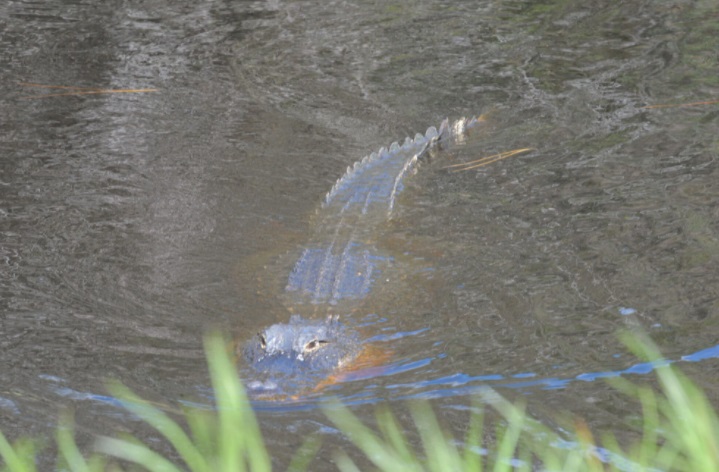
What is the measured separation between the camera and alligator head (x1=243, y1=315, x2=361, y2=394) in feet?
12.8

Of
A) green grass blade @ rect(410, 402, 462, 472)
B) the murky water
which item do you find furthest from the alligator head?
green grass blade @ rect(410, 402, 462, 472)

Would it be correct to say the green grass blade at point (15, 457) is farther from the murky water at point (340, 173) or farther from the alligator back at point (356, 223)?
the alligator back at point (356, 223)

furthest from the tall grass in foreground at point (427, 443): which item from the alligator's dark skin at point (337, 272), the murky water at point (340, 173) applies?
the alligator's dark skin at point (337, 272)

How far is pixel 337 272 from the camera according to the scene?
492cm

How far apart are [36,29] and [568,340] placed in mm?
6098

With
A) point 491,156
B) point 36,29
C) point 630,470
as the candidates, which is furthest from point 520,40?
point 630,470

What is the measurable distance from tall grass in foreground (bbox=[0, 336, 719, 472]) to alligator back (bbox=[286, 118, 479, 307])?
84cm

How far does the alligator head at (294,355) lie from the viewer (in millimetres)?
3906

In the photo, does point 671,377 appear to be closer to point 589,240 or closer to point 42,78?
point 589,240

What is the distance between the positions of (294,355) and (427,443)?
94 centimetres

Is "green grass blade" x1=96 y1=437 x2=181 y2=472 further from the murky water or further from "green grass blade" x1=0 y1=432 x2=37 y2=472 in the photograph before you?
the murky water

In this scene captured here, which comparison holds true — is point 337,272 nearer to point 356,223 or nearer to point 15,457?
point 356,223

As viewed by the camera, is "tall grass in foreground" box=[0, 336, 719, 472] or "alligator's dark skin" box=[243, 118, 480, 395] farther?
"alligator's dark skin" box=[243, 118, 480, 395]

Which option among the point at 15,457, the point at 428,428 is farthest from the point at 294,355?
the point at 15,457
